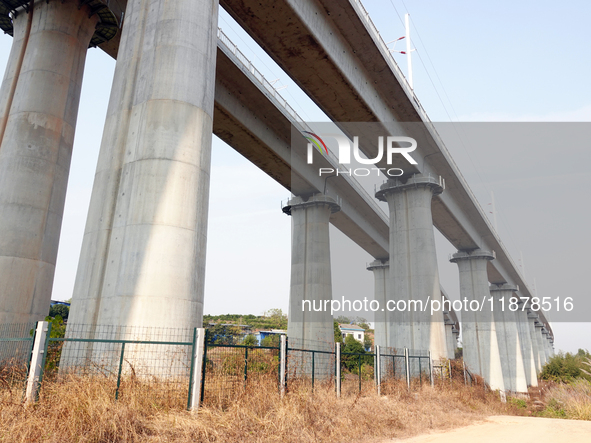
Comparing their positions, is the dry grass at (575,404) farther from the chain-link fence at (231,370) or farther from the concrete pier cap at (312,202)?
the concrete pier cap at (312,202)

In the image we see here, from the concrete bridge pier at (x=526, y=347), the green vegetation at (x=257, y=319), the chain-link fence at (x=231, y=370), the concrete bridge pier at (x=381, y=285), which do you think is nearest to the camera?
the chain-link fence at (x=231, y=370)

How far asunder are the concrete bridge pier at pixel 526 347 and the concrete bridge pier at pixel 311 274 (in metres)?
49.6

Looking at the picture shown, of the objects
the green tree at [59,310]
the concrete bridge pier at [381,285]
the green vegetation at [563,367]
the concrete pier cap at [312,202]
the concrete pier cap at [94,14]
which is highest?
the concrete pier cap at [94,14]

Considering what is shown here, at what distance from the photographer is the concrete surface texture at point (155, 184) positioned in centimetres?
1091

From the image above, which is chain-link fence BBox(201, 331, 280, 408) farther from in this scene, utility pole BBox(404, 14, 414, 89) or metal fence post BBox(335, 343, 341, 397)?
utility pole BBox(404, 14, 414, 89)

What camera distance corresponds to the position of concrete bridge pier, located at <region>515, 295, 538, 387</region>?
6825 cm

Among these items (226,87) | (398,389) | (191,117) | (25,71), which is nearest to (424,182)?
(226,87)

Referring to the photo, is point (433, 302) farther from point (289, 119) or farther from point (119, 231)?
point (119, 231)

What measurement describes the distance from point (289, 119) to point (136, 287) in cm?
1764

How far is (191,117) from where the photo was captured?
12281 millimetres

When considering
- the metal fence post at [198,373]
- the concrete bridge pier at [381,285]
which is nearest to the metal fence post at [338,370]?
the metal fence post at [198,373]

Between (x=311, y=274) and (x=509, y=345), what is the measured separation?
3635 cm

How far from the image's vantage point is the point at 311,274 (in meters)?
33.0

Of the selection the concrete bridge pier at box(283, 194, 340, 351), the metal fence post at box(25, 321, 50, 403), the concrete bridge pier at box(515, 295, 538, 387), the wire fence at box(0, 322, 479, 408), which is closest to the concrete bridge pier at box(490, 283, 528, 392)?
the concrete bridge pier at box(515, 295, 538, 387)
